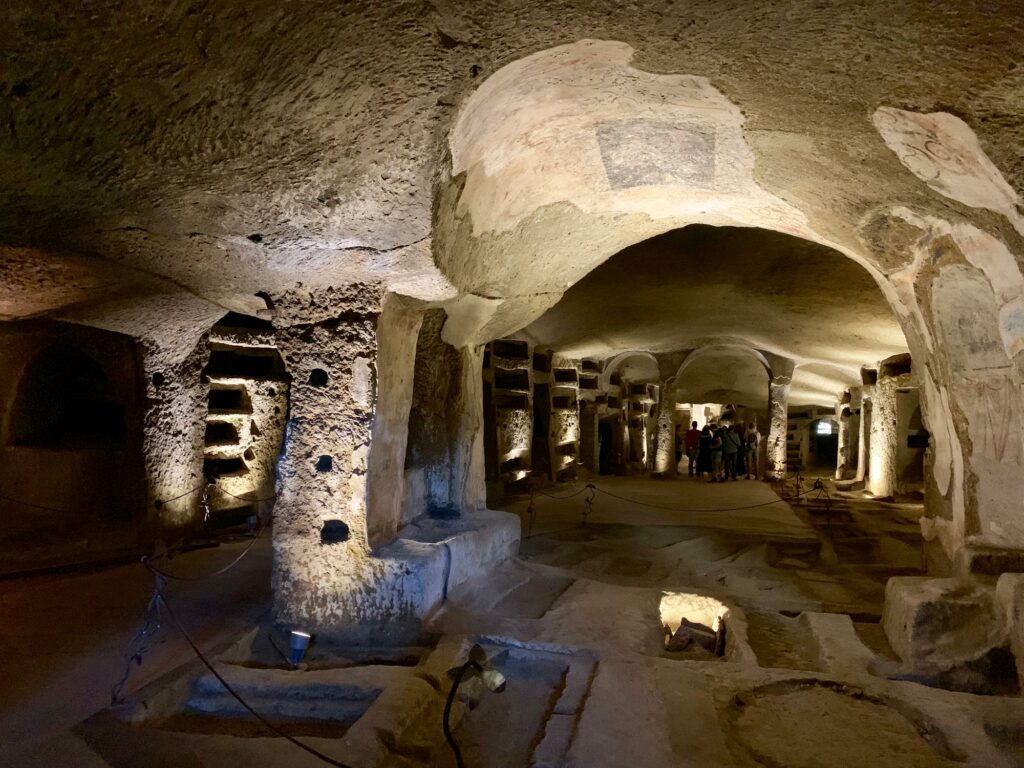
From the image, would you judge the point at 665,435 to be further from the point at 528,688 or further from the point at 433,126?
the point at 433,126

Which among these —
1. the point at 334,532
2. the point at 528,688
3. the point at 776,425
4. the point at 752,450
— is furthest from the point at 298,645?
the point at 752,450

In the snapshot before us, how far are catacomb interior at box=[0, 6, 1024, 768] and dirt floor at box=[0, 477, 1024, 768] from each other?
22mm

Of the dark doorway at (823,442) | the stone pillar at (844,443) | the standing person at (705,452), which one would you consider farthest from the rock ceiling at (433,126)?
the dark doorway at (823,442)

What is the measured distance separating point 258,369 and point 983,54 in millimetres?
7611

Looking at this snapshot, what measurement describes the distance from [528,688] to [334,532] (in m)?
1.50

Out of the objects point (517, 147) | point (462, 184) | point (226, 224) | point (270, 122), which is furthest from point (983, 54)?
point (226, 224)

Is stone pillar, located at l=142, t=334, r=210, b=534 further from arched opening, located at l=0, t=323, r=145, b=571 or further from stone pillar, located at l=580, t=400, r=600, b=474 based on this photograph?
stone pillar, located at l=580, t=400, r=600, b=474

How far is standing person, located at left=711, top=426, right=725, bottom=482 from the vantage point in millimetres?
13013

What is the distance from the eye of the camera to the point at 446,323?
511 centimetres

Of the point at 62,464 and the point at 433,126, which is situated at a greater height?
the point at 433,126

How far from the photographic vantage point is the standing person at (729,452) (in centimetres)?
1287

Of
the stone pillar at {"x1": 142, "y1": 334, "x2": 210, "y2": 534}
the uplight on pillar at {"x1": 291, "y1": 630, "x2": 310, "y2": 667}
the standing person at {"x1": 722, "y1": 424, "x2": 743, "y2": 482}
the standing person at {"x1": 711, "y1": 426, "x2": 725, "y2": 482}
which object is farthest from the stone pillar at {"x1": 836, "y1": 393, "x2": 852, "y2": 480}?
the uplight on pillar at {"x1": 291, "y1": 630, "x2": 310, "y2": 667}

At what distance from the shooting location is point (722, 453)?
43.0 ft

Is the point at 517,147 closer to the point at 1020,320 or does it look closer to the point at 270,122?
the point at 270,122
